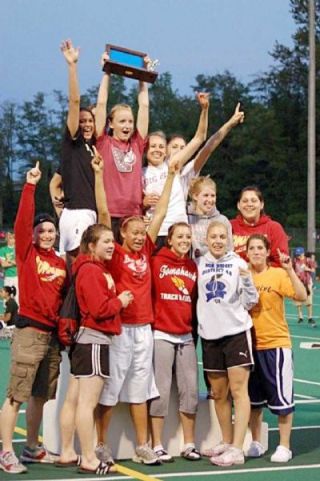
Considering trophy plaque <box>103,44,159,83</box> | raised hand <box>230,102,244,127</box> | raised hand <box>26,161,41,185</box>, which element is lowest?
raised hand <box>26,161,41,185</box>

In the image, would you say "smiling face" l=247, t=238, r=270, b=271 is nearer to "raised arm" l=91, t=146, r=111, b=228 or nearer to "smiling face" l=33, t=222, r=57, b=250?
"raised arm" l=91, t=146, r=111, b=228

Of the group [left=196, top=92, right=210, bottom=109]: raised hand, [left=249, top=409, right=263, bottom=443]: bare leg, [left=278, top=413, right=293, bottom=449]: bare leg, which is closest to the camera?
[left=278, top=413, right=293, bottom=449]: bare leg

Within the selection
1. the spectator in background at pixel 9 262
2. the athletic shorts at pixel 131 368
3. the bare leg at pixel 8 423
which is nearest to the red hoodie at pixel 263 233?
the athletic shorts at pixel 131 368

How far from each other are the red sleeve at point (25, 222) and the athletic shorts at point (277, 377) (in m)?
2.17

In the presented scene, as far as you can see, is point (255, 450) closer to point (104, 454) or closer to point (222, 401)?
point (222, 401)

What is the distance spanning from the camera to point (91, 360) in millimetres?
9219

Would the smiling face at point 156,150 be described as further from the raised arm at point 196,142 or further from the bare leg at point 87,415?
the bare leg at point 87,415

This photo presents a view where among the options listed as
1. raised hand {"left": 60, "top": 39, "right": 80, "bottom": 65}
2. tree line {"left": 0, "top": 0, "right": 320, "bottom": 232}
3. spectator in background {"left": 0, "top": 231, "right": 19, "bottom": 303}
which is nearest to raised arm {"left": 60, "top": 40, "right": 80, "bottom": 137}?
raised hand {"left": 60, "top": 39, "right": 80, "bottom": 65}

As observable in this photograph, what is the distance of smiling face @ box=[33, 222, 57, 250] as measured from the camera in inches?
377

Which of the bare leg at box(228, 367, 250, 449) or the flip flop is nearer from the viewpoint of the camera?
the flip flop

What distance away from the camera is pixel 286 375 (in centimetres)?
997

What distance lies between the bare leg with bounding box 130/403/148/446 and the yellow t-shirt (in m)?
1.12

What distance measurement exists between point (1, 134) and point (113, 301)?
4220 inches

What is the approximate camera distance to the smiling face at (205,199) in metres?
10.2
